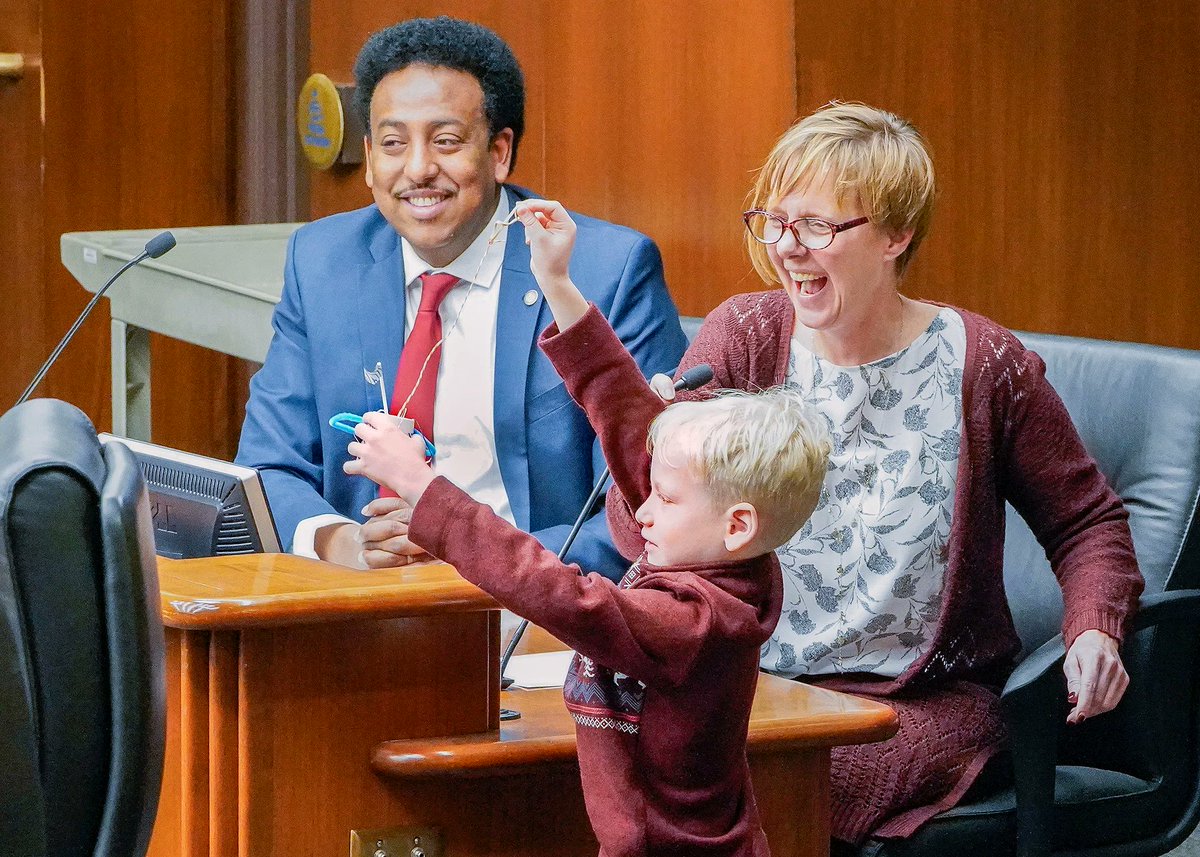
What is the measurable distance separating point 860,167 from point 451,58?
2.15ft

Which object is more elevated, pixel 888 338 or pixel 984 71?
pixel 984 71

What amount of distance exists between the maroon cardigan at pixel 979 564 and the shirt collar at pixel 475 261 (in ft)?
1.40

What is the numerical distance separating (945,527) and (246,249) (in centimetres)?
179

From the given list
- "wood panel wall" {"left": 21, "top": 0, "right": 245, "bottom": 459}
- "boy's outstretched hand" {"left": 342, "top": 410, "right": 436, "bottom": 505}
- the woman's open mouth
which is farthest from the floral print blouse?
"wood panel wall" {"left": 21, "top": 0, "right": 245, "bottom": 459}

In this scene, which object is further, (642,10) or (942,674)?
(642,10)

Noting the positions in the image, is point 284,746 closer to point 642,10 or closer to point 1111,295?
point 642,10

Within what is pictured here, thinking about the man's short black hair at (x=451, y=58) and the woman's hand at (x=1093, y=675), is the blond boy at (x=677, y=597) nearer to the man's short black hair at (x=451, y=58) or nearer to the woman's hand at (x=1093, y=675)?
the woman's hand at (x=1093, y=675)

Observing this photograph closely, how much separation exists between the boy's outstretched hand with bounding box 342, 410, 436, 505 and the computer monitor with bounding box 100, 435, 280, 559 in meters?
0.27

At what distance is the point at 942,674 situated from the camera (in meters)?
2.11

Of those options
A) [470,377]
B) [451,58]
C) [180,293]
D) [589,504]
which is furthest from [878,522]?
[180,293]

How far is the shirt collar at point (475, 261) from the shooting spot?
2.50 meters

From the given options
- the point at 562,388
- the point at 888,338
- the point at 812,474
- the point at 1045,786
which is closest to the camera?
the point at 812,474

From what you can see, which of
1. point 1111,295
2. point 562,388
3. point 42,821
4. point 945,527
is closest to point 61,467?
point 42,821

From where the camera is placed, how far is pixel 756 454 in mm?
1479
